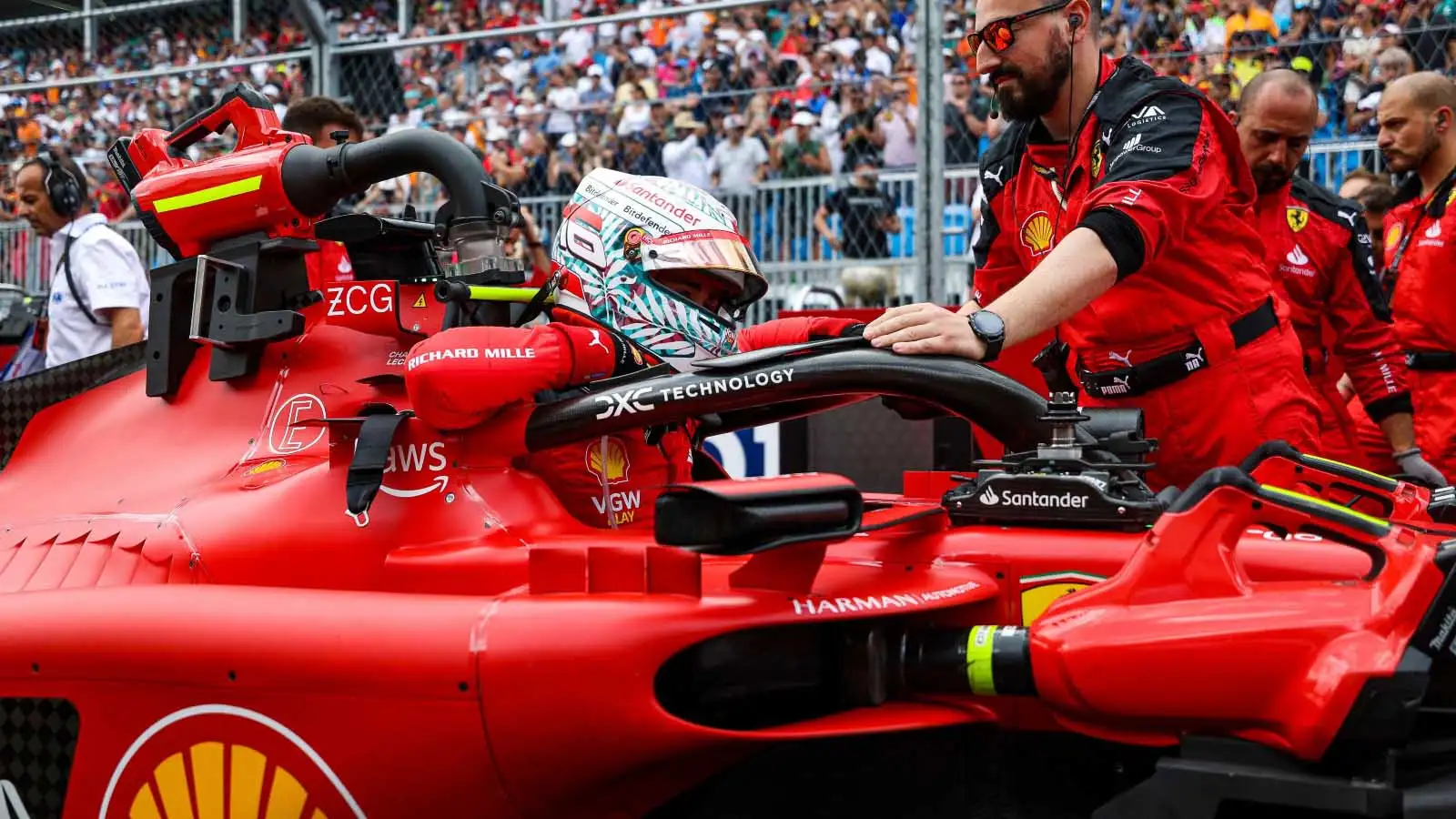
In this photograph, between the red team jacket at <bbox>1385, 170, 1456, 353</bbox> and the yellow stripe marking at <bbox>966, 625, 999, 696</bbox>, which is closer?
the yellow stripe marking at <bbox>966, 625, 999, 696</bbox>

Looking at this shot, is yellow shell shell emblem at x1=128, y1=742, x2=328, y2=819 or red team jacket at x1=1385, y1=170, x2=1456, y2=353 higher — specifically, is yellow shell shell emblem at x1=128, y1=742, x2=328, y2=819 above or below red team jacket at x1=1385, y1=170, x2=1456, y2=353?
below

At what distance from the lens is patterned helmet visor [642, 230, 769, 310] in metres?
3.28

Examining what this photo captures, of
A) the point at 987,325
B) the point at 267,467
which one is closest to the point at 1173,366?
Answer: the point at 987,325

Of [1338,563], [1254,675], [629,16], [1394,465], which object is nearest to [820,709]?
[1254,675]

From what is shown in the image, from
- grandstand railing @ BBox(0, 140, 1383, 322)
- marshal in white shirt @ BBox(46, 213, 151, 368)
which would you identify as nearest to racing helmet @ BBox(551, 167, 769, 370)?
marshal in white shirt @ BBox(46, 213, 151, 368)

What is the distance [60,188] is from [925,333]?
5.26 m

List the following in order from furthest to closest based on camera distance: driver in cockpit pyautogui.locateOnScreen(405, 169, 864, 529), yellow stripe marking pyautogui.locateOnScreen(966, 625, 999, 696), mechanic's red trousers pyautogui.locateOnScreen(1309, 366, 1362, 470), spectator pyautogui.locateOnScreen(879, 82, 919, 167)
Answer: spectator pyautogui.locateOnScreen(879, 82, 919, 167) < mechanic's red trousers pyautogui.locateOnScreen(1309, 366, 1362, 470) < driver in cockpit pyautogui.locateOnScreen(405, 169, 864, 529) < yellow stripe marking pyautogui.locateOnScreen(966, 625, 999, 696)

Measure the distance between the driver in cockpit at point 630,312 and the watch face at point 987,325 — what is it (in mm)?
356

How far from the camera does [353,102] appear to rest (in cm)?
849

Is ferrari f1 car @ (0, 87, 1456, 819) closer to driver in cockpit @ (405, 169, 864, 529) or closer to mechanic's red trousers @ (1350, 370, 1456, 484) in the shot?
driver in cockpit @ (405, 169, 864, 529)

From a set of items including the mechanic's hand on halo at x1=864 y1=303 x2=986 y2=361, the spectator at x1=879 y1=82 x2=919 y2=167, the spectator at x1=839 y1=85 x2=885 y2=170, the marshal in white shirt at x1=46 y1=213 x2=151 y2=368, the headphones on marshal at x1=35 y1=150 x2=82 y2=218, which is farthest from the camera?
the spectator at x1=839 y1=85 x2=885 y2=170

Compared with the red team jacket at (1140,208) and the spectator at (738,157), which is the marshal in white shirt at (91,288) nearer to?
the spectator at (738,157)

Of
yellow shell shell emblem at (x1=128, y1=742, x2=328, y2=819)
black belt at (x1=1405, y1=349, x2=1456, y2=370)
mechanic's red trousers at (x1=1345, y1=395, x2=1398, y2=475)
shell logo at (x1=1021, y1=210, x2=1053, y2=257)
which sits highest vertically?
shell logo at (x1=1021, y1=210, x2=1053, y2=257)

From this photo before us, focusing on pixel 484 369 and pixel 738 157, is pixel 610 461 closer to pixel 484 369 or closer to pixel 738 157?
pixel 484 369
